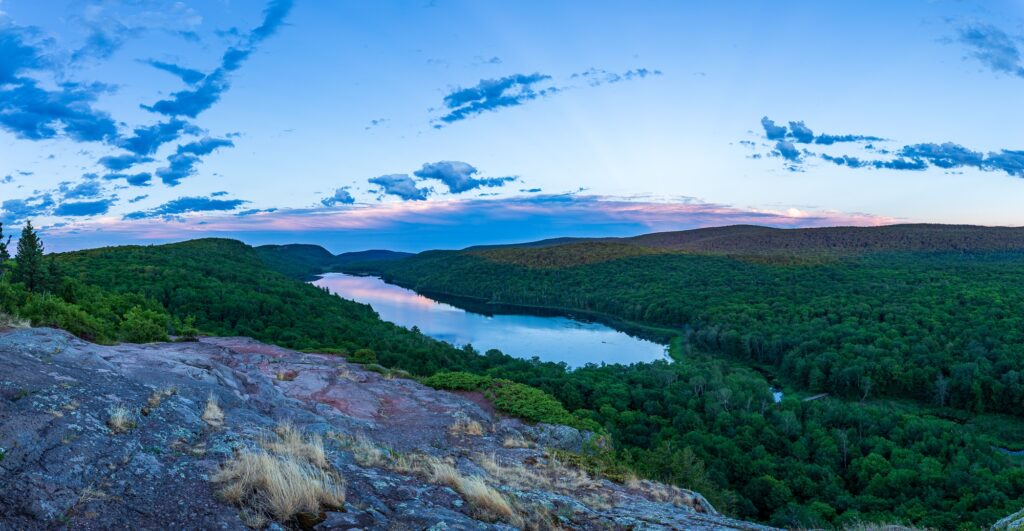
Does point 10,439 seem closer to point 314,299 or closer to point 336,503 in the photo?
point 336,503

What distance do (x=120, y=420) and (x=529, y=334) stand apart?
274 feet

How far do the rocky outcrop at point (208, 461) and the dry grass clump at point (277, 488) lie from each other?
6 centimetres

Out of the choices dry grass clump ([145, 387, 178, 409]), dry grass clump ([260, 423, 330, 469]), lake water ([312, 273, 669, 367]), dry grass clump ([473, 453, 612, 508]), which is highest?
dry grass clump ([145, 387, 178, 409])

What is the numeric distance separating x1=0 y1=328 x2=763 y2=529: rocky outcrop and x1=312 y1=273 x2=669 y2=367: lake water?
58232 mm

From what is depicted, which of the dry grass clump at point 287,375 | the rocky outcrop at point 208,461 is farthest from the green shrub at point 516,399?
the dry grass clump at point 287,375

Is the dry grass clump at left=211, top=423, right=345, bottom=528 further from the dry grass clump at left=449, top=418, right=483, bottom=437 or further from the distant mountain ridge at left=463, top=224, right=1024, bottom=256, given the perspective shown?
the distant mountain ridge at left=463, top=224, right=1024, bottom=256

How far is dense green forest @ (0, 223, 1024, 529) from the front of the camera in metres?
20.0

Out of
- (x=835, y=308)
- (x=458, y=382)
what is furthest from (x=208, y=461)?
(x=835, y=308)

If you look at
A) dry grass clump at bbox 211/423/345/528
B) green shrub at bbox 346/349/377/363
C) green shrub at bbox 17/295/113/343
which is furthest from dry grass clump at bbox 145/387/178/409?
green shrub at bbox 346/349/377/363

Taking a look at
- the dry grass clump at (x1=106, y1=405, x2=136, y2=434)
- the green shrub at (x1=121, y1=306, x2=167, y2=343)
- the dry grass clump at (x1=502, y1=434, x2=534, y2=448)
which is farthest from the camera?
the green shrub at (x1=121, y1=306, x2=167, y2=343)

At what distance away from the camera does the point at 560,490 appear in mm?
8297

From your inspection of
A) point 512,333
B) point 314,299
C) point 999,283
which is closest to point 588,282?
point 512,333

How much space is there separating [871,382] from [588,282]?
8220 centimetres

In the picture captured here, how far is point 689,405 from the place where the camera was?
139ft
